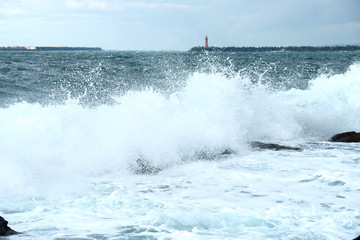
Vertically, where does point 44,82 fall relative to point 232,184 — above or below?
above

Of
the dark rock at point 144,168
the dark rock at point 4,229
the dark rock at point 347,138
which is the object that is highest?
the dark rock at point 4,229

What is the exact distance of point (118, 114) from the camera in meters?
8.65

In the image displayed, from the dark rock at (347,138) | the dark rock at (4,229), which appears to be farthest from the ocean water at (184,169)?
the dark rock at (347,138)

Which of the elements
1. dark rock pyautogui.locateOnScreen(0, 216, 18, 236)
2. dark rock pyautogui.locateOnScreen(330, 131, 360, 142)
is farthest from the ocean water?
dark rock pyautogui.locateOnScreen(330, 131, 360, 142)

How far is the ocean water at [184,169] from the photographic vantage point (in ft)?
14.2

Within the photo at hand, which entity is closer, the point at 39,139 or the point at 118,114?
the point at 39,139

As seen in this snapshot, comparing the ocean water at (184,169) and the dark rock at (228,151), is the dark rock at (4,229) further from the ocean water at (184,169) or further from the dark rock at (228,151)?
the dark rock at (228,151)

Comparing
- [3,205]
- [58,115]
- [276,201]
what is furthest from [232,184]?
[58,115]

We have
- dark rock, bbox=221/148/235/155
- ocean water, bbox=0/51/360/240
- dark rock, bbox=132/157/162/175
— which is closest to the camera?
ocean water, bbox=0/51/360/240

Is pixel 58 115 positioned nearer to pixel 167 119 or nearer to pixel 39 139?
pixel 39 139

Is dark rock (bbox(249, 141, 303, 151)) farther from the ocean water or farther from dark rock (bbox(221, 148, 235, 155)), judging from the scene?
dark rock (bbox(221, 148, 235, 155))

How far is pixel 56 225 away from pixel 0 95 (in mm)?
10441

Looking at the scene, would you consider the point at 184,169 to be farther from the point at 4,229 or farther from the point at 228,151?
the point at 4,229

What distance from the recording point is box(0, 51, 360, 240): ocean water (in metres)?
4.33
